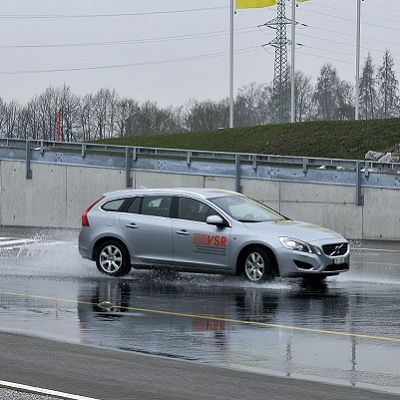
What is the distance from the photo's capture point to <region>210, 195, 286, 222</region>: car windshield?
18.7 m

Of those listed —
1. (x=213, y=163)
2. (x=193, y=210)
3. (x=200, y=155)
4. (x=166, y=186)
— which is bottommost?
(x=193, y=210)

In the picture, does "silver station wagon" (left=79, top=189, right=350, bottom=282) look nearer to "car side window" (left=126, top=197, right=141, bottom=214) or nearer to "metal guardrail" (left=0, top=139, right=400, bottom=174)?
"car side window" (left=126, top=197, right=141, bottom=214)

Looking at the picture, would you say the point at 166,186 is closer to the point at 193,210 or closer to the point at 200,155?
the point at 200,155

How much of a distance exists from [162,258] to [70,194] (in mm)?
24513

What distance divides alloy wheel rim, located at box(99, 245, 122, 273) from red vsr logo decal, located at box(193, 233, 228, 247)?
1.56 meters

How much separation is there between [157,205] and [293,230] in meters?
2.51

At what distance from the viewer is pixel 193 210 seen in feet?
62.2

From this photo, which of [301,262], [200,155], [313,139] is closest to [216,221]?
[301,262]

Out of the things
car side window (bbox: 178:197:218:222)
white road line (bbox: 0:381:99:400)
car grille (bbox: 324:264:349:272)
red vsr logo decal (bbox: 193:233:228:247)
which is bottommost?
white road line (bbox: 0:381:99:400)

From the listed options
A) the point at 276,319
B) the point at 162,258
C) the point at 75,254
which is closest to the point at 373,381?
the point at 276,319

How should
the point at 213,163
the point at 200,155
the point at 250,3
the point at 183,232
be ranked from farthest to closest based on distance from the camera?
the point at 250,3 → the point at 200,155 → the point at 213,163 → the point at 183,232

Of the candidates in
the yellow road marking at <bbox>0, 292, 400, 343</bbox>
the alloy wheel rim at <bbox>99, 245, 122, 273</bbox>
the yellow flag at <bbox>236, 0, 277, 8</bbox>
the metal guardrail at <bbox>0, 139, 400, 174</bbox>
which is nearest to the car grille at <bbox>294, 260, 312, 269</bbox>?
the alloy wheel rim at <bbox>99, 245, 122, 273</bbox>

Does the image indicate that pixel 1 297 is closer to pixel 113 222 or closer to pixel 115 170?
pixel 113 222

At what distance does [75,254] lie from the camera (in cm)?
2234
